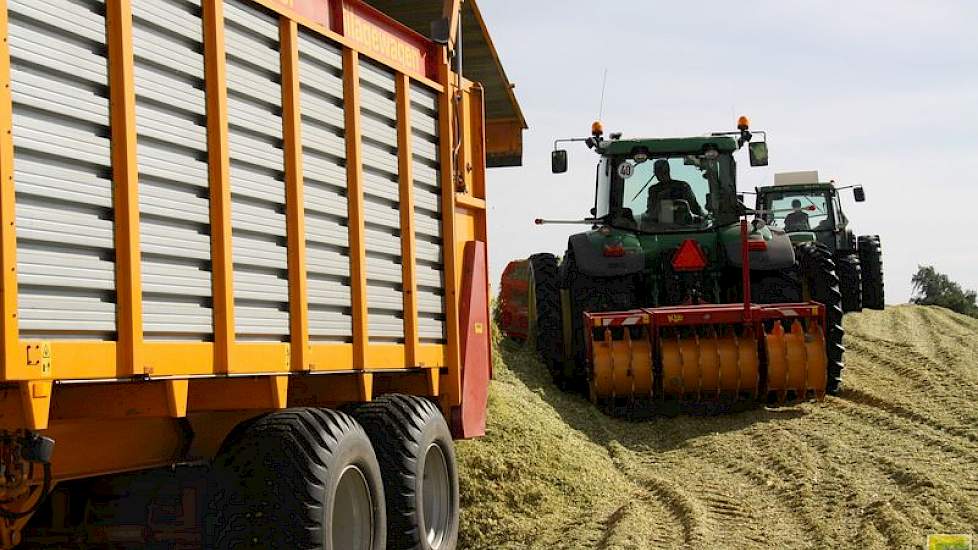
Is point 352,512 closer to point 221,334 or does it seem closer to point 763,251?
point 221,334

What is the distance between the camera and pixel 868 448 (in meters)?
A: 10.7

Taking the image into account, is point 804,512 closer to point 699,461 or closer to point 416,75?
point 699,461

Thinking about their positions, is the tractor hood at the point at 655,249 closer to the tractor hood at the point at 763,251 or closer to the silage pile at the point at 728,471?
the tractor hood at the point at 763,251

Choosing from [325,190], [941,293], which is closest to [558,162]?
[325,190]

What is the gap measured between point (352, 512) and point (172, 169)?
1.94 metres

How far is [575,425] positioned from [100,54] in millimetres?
8160

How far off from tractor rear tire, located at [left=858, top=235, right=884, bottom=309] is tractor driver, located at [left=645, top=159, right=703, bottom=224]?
8887mm

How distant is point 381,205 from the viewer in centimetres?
665

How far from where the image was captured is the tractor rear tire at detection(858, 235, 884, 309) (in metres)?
22.9

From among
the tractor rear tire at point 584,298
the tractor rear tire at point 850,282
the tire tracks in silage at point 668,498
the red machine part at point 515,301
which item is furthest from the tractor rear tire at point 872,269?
the tire tracks in silage at point 668,498

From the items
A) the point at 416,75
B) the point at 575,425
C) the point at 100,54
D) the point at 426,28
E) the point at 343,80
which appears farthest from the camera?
the point at 575,425

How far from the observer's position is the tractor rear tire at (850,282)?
818 inches

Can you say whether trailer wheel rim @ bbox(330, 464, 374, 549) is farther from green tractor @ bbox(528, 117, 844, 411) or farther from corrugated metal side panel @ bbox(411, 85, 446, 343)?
green tractor @ bbox(528, 117, 844, 411)

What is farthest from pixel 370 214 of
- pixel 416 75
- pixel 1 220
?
pixel 1 220
